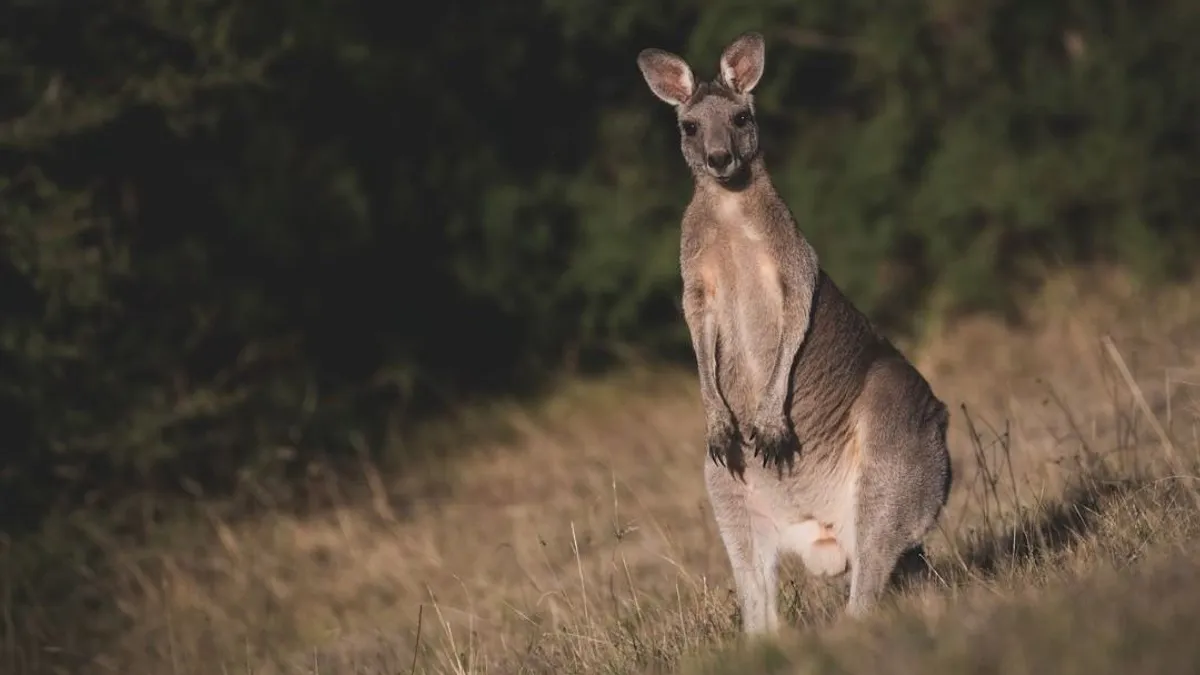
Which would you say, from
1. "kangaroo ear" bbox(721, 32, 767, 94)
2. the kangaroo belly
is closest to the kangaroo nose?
"kangaroo ear" bbox(721, 32, 767, 94)

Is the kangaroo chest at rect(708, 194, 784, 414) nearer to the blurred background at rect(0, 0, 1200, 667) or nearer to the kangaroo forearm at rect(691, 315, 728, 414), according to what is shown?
the kangaroo forearm at rect(691, 315, 728, 414)

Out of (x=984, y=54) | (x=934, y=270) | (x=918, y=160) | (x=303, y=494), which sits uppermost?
(x=984, y=54)

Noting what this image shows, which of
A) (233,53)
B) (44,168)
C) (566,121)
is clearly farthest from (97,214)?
(566,121)

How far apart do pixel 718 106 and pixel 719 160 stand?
333 millimetres

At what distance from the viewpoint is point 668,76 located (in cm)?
662

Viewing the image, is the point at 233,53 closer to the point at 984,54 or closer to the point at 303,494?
the point at 303,494

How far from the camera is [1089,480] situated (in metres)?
6.84

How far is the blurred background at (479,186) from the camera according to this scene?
36.1 ft

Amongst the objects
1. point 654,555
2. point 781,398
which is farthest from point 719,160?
point 654,555

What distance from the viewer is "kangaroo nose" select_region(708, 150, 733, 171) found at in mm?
6086

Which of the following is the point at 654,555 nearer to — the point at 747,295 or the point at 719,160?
the point at 747,295

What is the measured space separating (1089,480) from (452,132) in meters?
7.52

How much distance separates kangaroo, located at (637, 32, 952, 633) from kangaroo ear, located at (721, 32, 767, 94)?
0.86 feet

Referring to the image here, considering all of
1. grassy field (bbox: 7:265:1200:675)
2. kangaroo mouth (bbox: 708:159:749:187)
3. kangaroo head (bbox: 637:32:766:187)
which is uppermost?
kangaroo head (bbox: 637:32:766:187)
